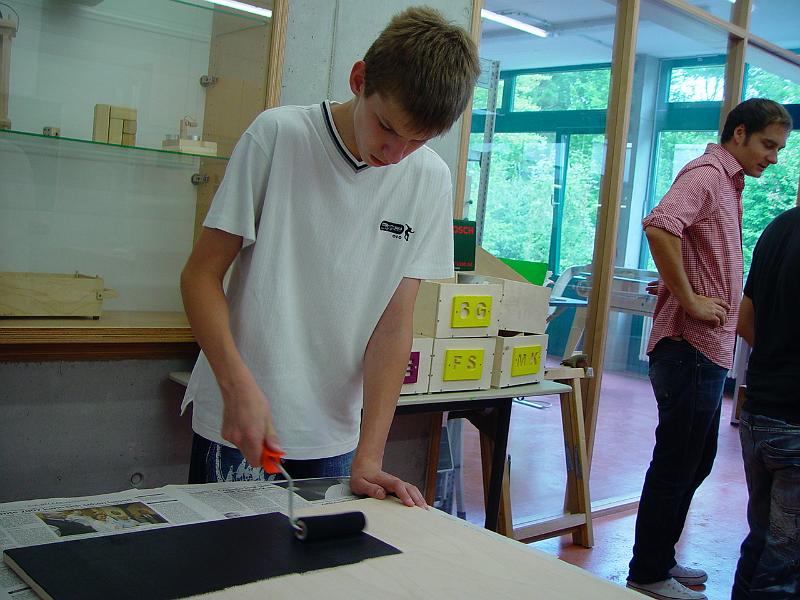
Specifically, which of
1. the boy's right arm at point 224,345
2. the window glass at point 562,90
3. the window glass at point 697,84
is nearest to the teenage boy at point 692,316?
the window glass at point 562,90

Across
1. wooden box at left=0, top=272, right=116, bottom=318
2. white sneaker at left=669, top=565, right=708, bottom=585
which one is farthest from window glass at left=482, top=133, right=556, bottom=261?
wooden box at left=0, top=272, right=116, bottom=318

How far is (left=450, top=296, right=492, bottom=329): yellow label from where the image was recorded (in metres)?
2.74

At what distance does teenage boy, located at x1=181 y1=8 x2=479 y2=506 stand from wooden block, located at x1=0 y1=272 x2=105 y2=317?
0.91 m

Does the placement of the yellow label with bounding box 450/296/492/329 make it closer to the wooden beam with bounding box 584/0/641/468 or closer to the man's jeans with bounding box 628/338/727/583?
the man's jeans with bounding box 628/338/727/583

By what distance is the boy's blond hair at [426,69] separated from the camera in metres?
1.23

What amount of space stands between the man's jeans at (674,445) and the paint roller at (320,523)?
78.3 inches

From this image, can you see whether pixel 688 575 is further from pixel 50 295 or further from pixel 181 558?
pixel 181 558

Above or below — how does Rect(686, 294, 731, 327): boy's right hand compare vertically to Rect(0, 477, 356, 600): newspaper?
above

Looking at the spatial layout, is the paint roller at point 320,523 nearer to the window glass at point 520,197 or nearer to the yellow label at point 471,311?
the yellow label at point 471,311

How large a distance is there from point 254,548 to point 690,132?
3862mm

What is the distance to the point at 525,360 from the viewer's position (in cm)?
299

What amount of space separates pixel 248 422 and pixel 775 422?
61.8 inches

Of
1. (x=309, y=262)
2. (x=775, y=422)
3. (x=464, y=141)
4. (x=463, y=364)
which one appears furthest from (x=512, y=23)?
(x=309, y=262)

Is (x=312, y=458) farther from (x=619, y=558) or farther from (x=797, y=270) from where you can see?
(x=619, y=558)
